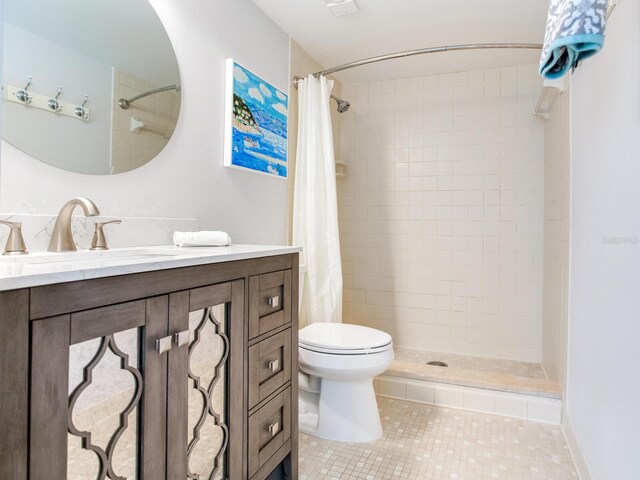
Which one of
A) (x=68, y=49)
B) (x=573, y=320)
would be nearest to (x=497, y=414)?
(x=573, y=320)

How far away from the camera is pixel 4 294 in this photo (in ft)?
2.17

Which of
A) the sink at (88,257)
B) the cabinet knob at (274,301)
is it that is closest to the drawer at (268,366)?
the cabinet knob at (274,301)

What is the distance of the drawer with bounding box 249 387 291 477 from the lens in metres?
1.31

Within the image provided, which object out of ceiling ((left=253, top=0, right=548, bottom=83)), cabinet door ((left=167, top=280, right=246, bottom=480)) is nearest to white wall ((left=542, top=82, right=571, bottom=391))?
ceiling ((left=253, top=0, right=548, bottom=83))

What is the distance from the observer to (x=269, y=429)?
1.40m

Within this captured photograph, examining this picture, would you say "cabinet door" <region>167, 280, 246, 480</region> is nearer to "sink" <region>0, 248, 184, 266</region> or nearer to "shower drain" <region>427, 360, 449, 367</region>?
"sink" <region>0, 248, 184, 266</region>

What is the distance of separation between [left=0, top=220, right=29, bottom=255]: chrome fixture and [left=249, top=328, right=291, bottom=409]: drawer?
2.27ft

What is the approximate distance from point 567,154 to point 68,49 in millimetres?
2154

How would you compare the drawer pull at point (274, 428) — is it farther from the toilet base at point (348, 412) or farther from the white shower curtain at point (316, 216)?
the white shower curtain at point (316, 216)

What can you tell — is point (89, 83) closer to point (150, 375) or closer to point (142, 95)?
point (142, 95)

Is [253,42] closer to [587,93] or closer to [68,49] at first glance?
[68,49]

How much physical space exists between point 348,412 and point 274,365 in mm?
683

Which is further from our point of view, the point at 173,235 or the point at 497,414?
the point at 497,414

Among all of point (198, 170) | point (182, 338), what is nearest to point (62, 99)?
point (198, 170)
